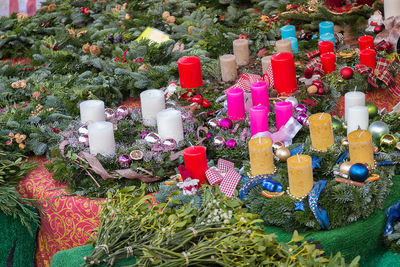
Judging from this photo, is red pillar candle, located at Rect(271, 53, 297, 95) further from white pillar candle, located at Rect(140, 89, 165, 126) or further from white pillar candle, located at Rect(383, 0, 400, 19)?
white pillar candle, located at Rect(383, 0, 400, 19)

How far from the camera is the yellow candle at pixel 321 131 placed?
1569 millimetres

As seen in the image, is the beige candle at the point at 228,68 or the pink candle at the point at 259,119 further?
the beige candle at the point at 228,68

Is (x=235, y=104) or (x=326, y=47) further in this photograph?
(x=326, y=47)

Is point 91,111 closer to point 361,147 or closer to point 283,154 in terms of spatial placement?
point 283,154

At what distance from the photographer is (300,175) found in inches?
56.0

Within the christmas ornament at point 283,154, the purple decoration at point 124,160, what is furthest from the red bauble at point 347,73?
the purple decoration at point 124,160

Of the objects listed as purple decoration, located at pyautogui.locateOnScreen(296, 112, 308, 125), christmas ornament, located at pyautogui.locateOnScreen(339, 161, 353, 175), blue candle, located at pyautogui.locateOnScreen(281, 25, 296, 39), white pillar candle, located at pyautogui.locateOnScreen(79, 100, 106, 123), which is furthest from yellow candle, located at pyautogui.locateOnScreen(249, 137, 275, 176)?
blue candle, located at pyautogui.locateOnScreen(281, 25, 296, 39)

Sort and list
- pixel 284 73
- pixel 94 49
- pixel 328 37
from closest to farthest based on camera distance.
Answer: pixel 284 73 < pixel 328 37 < pixel 94 49

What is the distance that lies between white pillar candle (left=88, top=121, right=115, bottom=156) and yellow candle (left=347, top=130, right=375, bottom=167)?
2.37ft

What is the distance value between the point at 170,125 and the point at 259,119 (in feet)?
0.89

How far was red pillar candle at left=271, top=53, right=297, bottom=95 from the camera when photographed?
2006 millimetres

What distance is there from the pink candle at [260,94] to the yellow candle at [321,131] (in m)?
0.35

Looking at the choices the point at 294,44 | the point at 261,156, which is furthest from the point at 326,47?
the point at 261,156

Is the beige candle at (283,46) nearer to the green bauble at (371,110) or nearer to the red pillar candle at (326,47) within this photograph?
the red pillar candle at (326,47)
